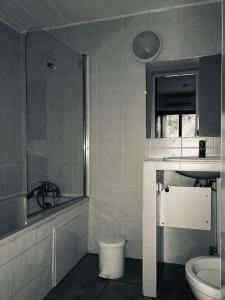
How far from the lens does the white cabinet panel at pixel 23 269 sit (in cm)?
138

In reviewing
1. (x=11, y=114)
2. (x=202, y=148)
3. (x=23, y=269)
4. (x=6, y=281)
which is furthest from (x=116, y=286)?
(x=11, y=114)

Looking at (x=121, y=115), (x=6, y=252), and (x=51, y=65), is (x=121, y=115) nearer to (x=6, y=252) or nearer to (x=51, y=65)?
(x=51, y=65)

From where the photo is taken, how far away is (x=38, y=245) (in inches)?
62.3

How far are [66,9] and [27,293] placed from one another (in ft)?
7.01

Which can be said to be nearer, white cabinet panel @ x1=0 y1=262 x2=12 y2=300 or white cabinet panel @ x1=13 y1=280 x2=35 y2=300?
white cabinet panel @ x1=0 y1=262 x2=12 y2=300

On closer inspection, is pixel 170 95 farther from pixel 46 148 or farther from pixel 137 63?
pixel 46 148

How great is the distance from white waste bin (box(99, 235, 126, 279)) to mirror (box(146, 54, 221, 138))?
3.08 feet

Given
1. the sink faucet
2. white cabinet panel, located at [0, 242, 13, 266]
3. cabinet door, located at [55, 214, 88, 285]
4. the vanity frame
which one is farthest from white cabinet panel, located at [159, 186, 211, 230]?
white cabinet panel, located at [0, 242, 13, 266]

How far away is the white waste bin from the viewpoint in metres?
1.89

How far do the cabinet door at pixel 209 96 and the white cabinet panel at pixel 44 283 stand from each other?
5.03 ft

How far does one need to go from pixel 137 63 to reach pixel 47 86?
2.75 ft

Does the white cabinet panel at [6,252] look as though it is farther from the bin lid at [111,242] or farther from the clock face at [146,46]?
the clock face at [146,46]

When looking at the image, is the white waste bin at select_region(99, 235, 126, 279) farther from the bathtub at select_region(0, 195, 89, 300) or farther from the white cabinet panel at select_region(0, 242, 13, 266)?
the white cabinet panel at select_region(0, 242, 13, 266)

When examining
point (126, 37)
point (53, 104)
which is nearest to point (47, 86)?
point (53, 104)
